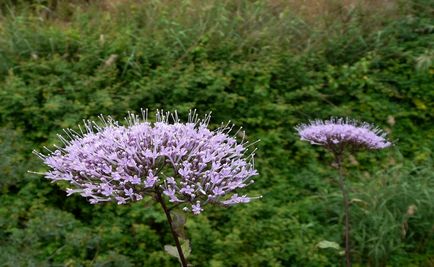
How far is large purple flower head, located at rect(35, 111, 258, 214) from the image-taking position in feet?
5.77

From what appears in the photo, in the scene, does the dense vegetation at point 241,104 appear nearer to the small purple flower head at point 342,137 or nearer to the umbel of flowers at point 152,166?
the small purple flower head at point 342,137

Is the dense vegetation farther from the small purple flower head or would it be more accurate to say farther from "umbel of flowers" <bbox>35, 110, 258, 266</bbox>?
"umbel of flowers" <bbox>35, 110, 258, 266</bbox>

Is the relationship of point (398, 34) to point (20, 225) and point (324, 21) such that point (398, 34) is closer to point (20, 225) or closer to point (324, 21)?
point (324, 21)

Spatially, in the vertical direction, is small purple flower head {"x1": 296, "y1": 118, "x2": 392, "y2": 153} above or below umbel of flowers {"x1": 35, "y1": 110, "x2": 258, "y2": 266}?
below

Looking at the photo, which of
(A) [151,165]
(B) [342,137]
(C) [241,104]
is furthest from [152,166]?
(C) [241,104]

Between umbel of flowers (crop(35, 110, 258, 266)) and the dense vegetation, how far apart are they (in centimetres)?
176

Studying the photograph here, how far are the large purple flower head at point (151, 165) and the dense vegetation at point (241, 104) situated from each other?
5.76 ft

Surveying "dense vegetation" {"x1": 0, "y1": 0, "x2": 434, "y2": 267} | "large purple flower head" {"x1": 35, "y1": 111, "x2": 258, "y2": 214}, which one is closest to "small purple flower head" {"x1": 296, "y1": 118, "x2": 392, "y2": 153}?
"dense vegetation" {"x1": 0, "y1": 0, "x2": 434, "y2": 267}

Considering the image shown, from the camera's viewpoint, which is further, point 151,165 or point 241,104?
point 241,104

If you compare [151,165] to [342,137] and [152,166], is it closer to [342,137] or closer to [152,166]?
[152,166]

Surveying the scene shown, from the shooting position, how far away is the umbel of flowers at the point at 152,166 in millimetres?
1760

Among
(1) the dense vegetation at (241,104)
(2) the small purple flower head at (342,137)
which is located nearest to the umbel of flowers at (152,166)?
(2) the small purple flower head at (342,137)

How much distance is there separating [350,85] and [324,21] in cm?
100

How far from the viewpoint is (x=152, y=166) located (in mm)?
1788
